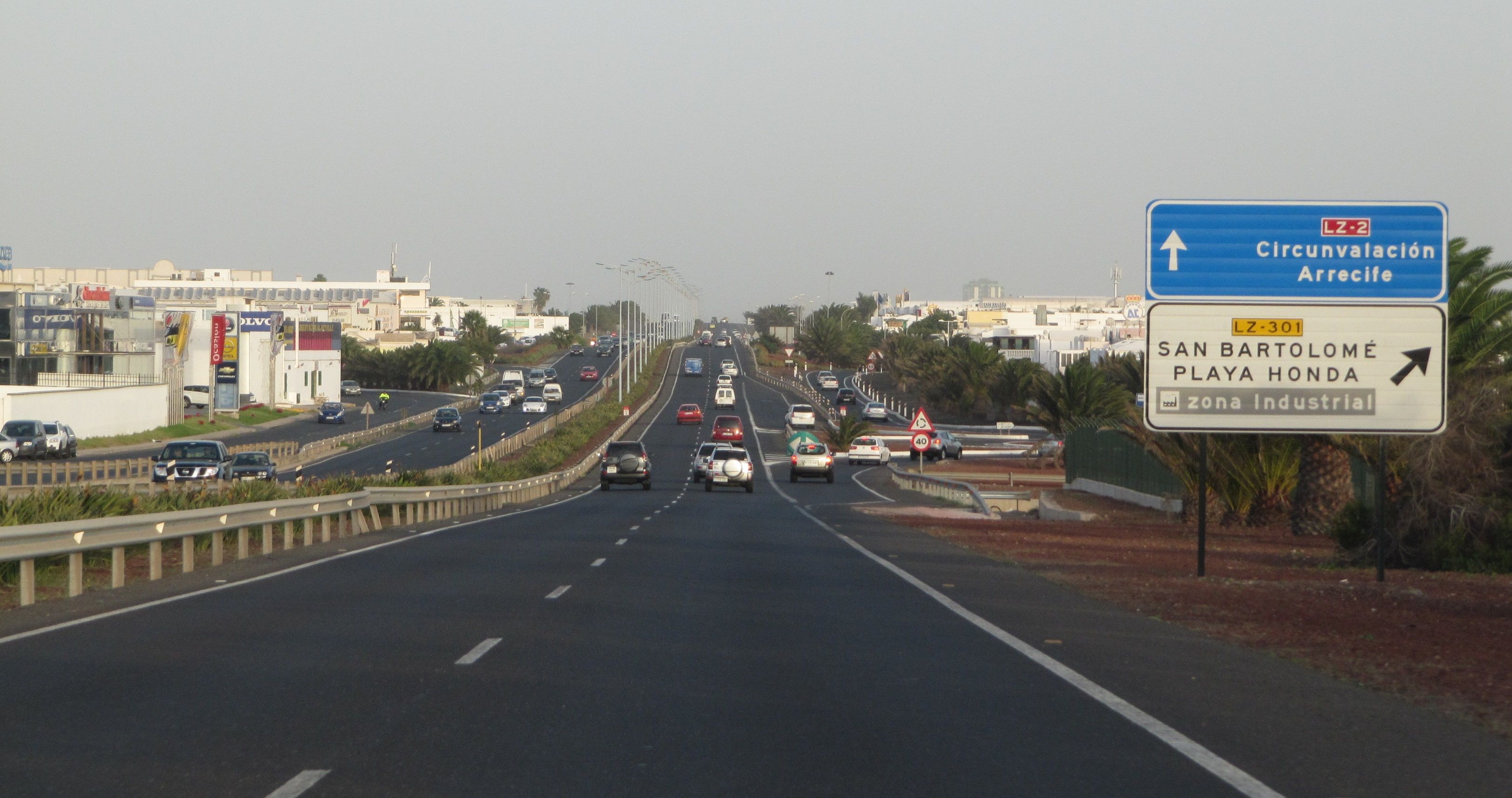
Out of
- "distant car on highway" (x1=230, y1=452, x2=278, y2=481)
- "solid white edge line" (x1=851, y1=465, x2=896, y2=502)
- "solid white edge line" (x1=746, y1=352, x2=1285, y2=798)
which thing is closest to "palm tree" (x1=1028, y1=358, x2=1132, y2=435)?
"solid white edge line" (x1=851, y1=465, x2=896, y2=502)

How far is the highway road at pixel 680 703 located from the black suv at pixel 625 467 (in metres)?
33.5

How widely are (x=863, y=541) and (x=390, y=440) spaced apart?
60486 millimetres

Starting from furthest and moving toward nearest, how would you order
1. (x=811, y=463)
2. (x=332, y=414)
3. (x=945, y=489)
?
(x=332, y=414)
(x=811, y=463)
(x=945, y=489)

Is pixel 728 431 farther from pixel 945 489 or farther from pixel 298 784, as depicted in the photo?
pixel 298 784

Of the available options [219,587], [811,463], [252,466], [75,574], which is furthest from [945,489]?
[75,574]

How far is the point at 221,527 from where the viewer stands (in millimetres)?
19250

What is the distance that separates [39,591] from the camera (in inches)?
647

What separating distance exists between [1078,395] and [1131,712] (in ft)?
189

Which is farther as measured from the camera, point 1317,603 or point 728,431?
point 728,431

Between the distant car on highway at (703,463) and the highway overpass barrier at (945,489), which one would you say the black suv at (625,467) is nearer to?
the distant car on highway at (703,463)

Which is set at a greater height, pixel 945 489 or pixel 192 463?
pixel 192 463

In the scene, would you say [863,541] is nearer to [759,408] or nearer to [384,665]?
[384,665]

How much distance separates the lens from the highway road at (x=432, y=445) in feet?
202

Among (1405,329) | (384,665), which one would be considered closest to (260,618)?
(384,665)
